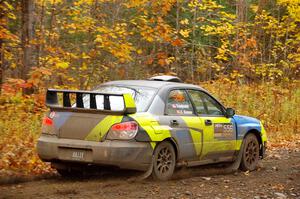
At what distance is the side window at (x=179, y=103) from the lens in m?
8.60

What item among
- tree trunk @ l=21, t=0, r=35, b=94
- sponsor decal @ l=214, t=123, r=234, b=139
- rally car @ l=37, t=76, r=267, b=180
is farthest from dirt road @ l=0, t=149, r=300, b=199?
tree trunk @ l=21, t=0, r=35, b=94

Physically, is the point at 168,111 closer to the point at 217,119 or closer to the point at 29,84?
the point at 217,119

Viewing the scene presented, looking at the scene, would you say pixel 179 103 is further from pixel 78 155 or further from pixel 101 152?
pixel 78 155

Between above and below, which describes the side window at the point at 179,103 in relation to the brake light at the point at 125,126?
above

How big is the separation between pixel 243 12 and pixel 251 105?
930 cm

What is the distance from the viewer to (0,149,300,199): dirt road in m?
7.18

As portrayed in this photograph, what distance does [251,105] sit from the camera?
18281 mm

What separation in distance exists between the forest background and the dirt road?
1.03 m

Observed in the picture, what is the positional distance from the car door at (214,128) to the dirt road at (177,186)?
43 centimetres

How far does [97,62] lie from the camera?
15250 millimetres

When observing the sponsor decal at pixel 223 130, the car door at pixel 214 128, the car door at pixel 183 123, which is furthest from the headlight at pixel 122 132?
the sponsor decal at pixel 223 130

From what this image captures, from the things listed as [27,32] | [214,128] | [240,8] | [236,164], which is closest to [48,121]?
[214,128]

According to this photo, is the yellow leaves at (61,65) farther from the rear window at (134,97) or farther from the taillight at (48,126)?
the taillight at (48,126)

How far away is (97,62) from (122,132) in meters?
7.83
